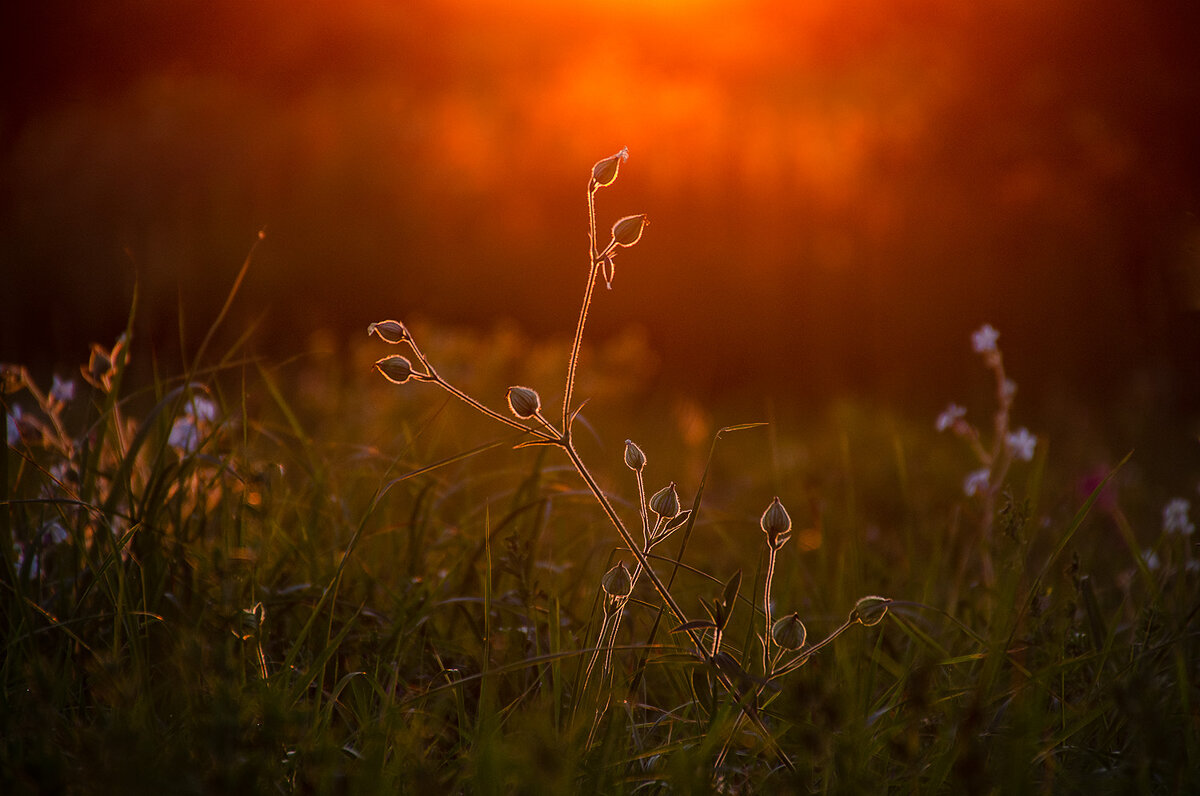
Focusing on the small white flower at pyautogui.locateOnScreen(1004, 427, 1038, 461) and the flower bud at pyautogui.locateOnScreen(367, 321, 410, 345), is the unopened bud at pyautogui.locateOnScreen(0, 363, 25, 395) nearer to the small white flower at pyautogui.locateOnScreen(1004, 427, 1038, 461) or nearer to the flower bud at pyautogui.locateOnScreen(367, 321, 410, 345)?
the flower bud at pyautogui.locateOnScreen(367, 321, 410, 345)

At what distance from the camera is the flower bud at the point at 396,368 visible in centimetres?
94

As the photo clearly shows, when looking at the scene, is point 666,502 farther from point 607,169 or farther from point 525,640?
point 525,640

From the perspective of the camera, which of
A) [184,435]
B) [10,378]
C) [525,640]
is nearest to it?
[525,640]

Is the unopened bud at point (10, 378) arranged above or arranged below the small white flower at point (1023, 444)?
above

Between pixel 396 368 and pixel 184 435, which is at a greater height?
pixel 396 368

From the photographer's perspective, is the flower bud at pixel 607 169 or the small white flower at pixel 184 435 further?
the small white flower at pixel 184 435

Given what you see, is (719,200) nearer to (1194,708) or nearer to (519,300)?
(519,300)

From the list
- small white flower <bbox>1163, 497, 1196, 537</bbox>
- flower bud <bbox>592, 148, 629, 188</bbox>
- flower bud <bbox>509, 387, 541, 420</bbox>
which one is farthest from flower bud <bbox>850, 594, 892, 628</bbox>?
small white flower <bbox>1163, 497, 1196, 537</bbox>

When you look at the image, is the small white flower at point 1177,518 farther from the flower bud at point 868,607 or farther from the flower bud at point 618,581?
the flower bud at point 618,581

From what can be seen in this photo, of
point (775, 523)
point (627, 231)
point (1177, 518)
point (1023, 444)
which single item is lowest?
point (1177, 518)

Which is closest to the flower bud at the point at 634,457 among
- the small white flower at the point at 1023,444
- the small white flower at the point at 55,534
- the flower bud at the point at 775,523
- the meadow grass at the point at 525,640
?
the meadow grass at the point at 525,640

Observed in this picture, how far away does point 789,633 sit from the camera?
0.91m

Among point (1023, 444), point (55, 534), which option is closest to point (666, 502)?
point (1023, 444)

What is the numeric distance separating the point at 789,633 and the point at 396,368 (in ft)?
1.46
